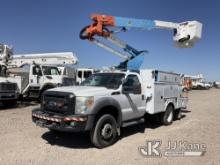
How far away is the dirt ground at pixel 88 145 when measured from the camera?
5.93 metres

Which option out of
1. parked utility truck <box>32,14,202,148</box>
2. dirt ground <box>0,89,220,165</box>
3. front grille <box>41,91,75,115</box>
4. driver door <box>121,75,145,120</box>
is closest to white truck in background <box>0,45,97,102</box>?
dirt ground <box>0,89,220,165</box>

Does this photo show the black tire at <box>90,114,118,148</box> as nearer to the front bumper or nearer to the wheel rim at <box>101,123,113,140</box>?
the wheel rim at <box>101,123,113,140</box>

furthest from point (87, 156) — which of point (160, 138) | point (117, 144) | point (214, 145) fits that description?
point (214, 145)

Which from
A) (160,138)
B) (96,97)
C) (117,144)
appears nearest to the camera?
(96,97)

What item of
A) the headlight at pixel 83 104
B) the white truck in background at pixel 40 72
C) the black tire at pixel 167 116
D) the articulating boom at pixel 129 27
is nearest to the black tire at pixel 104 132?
the headlight at pixel 83 104

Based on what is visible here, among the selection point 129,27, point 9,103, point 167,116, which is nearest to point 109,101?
point 167,116

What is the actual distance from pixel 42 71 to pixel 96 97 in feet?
34.6

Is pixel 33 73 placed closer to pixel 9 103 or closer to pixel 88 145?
pixel 9 103

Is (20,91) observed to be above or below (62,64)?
below

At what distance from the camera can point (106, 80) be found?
26.7 ft

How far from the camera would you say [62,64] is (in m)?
18.5

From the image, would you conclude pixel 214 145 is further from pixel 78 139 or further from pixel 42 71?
pixel 42 71

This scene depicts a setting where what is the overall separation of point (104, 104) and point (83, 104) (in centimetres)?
63

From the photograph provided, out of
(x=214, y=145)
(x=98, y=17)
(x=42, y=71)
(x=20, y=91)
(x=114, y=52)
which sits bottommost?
(x=214, y=145)
